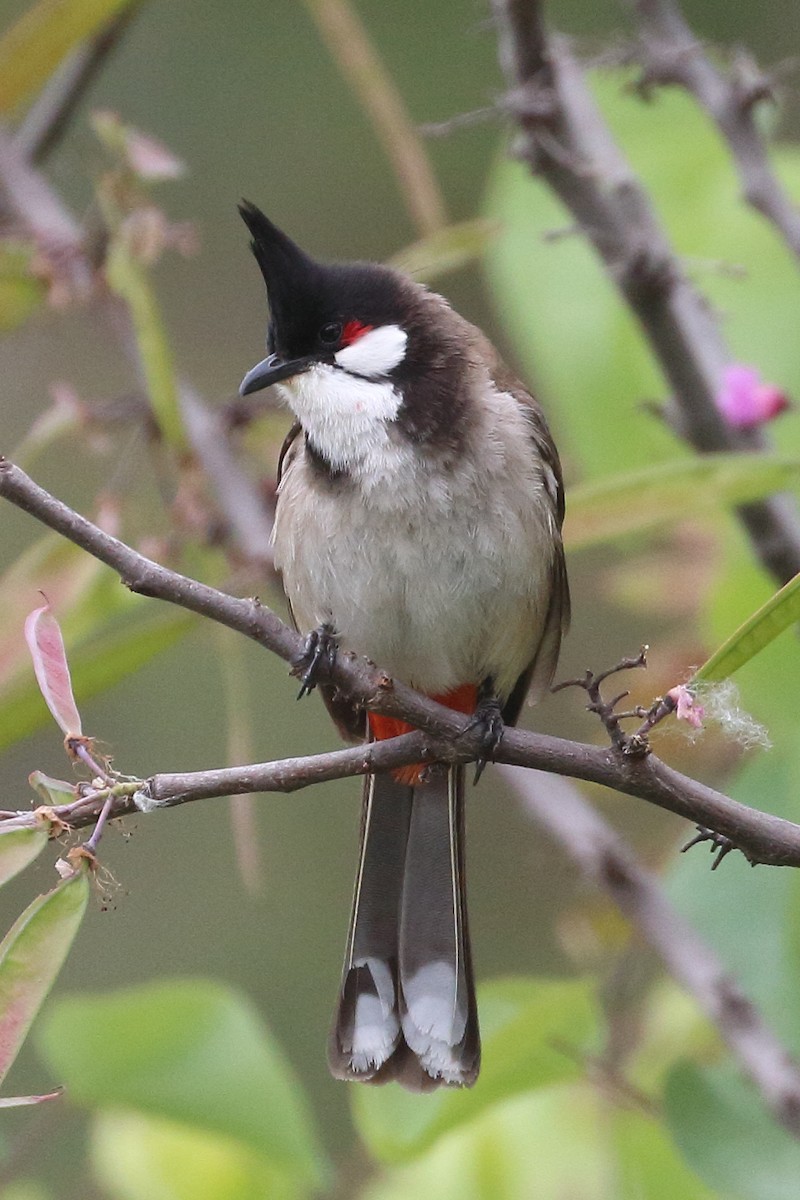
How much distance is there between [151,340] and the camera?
2.27 meters

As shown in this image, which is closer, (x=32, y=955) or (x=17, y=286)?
(x=32, y=955)

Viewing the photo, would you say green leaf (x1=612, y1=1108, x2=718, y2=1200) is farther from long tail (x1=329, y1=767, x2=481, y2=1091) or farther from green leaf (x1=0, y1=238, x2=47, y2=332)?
green leaf (x1=0, y1=238, x2=47, y2=332)

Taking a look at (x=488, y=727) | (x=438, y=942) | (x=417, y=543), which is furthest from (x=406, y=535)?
(x=438, y=942)

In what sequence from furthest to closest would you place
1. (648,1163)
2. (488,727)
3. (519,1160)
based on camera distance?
(519,1160) < (648,1163) < (488,727)

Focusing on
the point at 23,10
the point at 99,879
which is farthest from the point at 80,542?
the point at 23,10

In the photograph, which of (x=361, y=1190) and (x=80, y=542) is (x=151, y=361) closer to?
(x=80, y=542)

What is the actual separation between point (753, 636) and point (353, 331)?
1.10 m

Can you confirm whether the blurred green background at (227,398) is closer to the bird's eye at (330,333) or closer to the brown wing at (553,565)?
the brown wing at (553,565)

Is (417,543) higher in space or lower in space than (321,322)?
lower

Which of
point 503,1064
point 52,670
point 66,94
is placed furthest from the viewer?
point 66,94

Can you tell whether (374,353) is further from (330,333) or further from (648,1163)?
(648,1163)

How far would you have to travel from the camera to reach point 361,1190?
258cm

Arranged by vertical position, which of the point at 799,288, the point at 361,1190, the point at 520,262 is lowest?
the point at 361,1190

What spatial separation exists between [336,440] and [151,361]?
0.93ft
